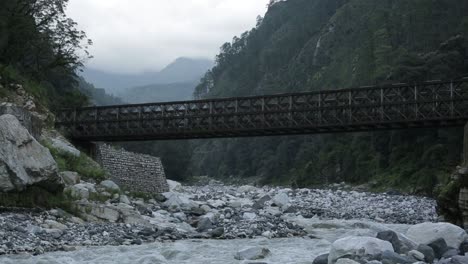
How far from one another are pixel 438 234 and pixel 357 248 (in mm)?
2820

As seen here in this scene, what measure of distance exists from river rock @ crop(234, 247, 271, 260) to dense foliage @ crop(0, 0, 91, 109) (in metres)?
25.8

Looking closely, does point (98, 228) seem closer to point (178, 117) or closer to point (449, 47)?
point (178, 117)

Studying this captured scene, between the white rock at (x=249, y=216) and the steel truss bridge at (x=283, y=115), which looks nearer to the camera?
the white rock at (x=249, y=216)

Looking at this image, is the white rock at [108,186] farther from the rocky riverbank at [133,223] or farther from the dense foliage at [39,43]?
the dense foliage at [39,43]

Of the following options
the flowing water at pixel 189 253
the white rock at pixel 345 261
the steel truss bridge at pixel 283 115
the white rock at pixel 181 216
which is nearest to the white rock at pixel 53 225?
the flowing water at pixel 189 253

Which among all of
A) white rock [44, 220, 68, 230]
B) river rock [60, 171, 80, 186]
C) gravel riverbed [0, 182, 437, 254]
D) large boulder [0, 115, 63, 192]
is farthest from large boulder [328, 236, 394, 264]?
river rock [60, 171, 80, 186]

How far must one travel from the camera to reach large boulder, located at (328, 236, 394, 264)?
10648mm

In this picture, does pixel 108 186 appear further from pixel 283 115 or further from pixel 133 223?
pixel 283 115

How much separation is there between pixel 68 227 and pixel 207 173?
110042mm

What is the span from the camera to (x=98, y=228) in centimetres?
1562

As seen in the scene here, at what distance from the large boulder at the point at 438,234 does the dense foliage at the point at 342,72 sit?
1375 inches

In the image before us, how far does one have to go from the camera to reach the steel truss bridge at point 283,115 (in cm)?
3500

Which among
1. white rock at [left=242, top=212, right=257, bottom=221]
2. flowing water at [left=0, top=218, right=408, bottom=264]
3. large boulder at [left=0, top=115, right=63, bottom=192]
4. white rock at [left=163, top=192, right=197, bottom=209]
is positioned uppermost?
large boulder at [left=0, top=115, right=63, bottom=192]

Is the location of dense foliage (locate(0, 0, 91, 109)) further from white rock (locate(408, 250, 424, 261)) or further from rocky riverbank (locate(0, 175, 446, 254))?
white rock (locate(408, 250, 424, 261))
